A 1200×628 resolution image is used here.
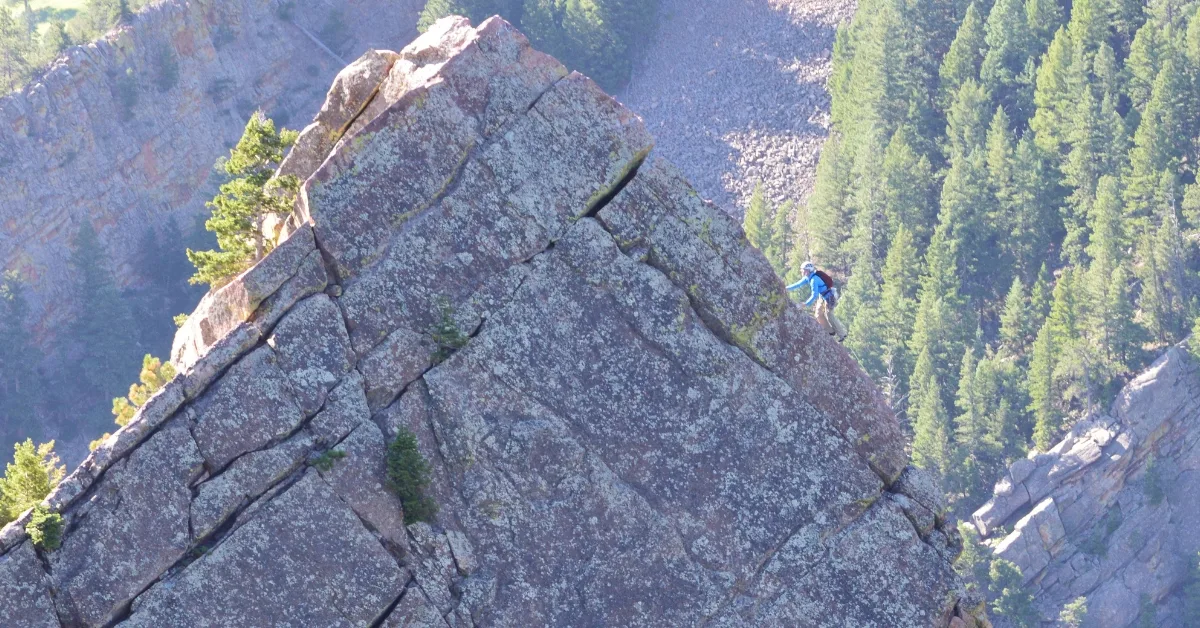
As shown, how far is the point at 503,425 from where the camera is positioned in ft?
101

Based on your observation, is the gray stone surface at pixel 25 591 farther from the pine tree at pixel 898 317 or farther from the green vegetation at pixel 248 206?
the pine tree at pixel 898 317

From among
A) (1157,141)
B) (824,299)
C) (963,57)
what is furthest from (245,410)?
(963,57)

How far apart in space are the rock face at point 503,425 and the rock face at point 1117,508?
67.2 metres

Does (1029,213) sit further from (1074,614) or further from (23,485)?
(23,485)

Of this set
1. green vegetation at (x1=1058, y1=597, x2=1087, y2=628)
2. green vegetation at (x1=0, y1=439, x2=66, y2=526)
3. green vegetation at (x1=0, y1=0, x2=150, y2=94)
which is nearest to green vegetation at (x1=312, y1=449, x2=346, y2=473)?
green vegetation at (x1=0, y1=439, x2=66, y2=526)

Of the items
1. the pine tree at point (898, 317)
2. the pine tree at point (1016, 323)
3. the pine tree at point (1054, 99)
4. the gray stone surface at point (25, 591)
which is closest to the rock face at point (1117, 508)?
the pine tree at point (1016, 323)

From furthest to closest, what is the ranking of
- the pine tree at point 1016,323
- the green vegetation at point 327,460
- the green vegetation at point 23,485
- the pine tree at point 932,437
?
A: the pine tree at point 1016,323 → the pine tree at point 932,437 → the green vegetation at point 23,485 → the green vegetation at point 327,460

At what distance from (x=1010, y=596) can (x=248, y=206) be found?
2783 inches

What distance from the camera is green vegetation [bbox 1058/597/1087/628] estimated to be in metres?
92.1

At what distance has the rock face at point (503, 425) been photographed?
29.2 metres

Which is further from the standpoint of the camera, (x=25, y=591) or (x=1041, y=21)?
(x=1041, y=21)

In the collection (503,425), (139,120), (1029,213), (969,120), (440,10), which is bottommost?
(1029,213)

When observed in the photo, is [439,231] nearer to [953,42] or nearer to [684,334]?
[684,334]

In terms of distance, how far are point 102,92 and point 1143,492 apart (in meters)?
92.1
